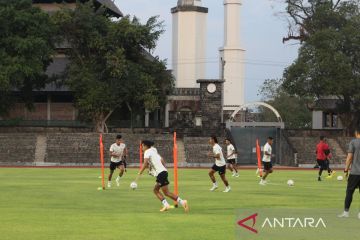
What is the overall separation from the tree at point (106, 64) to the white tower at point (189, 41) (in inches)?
751

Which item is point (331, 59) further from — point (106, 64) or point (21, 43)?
point (21, 43)

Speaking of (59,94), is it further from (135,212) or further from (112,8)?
(135,212)

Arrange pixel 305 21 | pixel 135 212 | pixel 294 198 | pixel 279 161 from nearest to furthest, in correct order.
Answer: pixel 135 212 < pixel 294 198 < pixel 279 161 < pixel 305 21

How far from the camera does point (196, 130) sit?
6412 centimetres

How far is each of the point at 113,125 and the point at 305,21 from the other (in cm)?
1890

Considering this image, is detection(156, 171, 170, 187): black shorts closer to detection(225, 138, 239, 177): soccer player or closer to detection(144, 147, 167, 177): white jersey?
detection(144, 147, 167, 177): white jersey

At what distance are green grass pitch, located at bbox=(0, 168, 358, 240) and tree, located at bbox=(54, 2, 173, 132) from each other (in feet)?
104

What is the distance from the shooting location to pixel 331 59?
6172 centimetres

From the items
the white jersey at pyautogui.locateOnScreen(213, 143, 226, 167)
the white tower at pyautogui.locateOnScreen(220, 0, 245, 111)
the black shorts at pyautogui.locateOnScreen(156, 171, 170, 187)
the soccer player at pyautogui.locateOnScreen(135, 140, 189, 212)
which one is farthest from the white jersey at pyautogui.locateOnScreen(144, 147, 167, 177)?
the white tower at pyautogui.locateOnScreen(220, 0, 245, 111)

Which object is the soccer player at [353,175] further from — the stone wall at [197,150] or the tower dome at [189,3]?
the tower dome at [189,3]

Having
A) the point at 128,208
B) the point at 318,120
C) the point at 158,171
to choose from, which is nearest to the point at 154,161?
the point at 158,171

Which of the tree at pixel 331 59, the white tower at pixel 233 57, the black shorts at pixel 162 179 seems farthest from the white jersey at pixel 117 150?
the white tower at pixel 233 57

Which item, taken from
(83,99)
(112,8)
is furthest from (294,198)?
(112,8)

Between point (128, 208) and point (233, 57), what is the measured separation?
68075 mm
